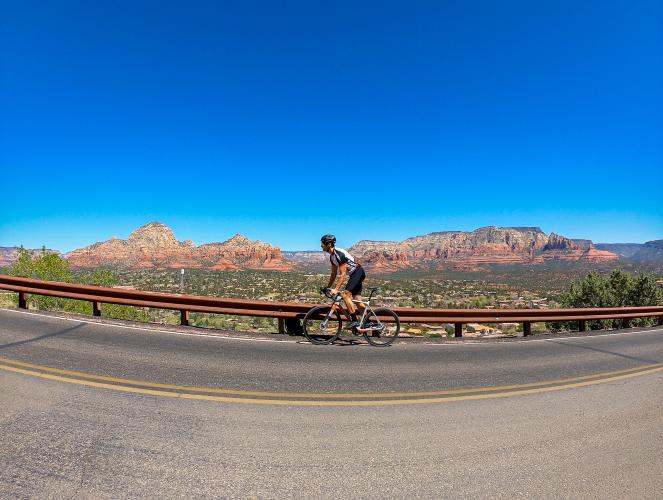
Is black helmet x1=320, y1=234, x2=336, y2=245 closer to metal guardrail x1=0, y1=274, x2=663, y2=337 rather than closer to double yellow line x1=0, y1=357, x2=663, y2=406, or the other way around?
metal guardrail x1=0, y1=274, x2=663, y2=337

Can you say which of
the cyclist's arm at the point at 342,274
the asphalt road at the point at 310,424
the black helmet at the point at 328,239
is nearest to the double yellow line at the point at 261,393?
the asphalt road at the point at 310,424

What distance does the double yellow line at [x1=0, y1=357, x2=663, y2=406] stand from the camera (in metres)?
4.50

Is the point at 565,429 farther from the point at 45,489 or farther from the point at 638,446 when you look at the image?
the point at 45,489

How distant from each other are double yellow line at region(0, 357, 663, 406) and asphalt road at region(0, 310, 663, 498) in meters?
0.03

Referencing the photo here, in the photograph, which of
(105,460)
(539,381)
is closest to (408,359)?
(539,381)

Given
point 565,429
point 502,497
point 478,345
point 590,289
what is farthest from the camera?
point 590,289

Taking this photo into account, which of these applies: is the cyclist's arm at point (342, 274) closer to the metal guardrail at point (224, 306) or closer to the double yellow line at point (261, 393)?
the metal guardrail at point (224, 306)

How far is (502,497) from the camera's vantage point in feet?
9.16

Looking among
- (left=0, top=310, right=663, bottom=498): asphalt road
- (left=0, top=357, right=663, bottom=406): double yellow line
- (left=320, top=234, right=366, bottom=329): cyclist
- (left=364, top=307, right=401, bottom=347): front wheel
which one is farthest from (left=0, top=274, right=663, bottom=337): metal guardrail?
(left=0, top=357, right=663, bottom=406): double yellow line

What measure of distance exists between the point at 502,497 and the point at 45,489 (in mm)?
3565

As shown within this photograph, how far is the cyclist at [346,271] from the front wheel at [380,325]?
0.43 m

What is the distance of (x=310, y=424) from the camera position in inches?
153

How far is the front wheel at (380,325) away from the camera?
26.0 ft

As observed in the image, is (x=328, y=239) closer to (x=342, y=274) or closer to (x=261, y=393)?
(x=342, y=274)
